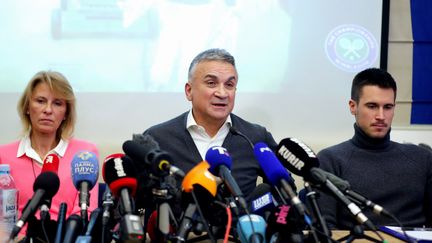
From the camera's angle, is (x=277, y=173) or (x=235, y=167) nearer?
(x=277, y=173)

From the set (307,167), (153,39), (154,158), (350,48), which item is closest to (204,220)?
(154,158)

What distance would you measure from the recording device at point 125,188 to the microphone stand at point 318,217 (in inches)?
16.8

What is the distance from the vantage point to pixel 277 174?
127 centimetres

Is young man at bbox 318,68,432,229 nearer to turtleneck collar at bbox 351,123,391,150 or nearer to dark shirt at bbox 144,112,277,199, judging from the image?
turtleneck collar at bbox 351,123,391,150

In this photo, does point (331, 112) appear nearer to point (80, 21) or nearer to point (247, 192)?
point (247, 192)

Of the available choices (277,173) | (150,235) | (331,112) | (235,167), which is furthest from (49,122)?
(331,112)

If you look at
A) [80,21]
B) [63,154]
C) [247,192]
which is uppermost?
[80,21]

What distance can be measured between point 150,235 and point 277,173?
44 centimetres

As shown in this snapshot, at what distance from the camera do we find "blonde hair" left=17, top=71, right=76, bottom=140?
7.79ft

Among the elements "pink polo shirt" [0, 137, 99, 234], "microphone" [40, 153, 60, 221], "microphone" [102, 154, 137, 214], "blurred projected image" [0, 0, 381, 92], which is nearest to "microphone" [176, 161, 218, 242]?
"microphone" [102, 154, 137, 214]

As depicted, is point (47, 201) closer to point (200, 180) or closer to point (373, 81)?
point (200, 180)

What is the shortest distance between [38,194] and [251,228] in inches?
20.7

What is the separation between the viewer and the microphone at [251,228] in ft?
3.98

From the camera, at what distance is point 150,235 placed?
1.45 m
